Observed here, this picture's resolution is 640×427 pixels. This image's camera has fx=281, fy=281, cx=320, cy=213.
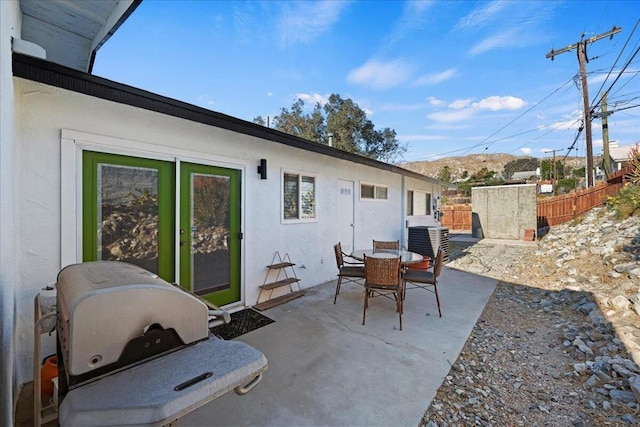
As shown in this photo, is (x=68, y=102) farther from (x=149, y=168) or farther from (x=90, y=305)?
(x=90, y=305)

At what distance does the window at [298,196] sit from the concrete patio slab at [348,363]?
1524mm

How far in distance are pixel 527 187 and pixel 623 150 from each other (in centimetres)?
2826

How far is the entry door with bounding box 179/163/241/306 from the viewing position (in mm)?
3555

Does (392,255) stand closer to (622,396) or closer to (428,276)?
(428,276)

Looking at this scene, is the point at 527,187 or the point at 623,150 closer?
the point at 527,187

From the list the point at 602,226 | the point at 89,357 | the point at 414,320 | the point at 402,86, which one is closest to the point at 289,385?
the point at 89,357

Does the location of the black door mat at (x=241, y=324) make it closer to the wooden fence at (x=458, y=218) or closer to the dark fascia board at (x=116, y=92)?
the dark fascia board at (x=116, y=92)

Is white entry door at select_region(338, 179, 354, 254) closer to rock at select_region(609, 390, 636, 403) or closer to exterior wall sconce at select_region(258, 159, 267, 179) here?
exterior wall sconce at select_region(258, 159, 267, 179)

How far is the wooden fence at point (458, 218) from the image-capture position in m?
17.2

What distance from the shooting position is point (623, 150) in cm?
2900

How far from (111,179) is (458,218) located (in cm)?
1810

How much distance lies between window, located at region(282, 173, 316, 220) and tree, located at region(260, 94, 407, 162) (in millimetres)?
11113

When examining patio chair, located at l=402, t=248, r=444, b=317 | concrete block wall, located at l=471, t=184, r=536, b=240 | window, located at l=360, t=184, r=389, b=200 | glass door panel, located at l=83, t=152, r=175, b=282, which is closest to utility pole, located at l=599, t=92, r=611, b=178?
concrete block wall, located at l=471, t=184, r=536, b=240

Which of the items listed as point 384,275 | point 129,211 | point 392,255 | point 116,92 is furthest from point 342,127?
point 116,92
